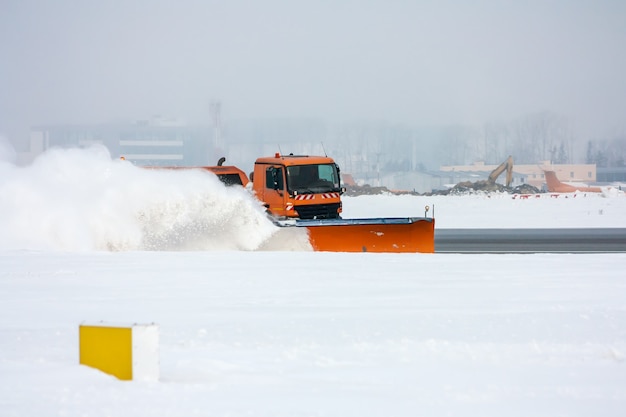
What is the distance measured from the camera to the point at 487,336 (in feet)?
30.6

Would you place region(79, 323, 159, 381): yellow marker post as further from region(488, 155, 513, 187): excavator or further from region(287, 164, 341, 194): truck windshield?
region(488, 155, 513, 187): excavator

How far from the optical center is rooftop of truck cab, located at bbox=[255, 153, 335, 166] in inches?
890

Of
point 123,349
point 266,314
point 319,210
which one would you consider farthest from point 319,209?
point 123,349

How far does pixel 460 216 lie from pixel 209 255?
26.0 meters

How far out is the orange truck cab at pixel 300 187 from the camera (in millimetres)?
22328

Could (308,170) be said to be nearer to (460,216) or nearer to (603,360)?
(603,360)

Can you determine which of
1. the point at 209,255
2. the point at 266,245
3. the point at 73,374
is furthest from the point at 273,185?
the point at 73,374

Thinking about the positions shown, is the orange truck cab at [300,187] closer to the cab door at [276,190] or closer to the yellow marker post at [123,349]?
the cab door at [276,190]

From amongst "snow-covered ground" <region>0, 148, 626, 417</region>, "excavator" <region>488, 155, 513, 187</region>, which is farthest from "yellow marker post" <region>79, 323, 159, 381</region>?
"excavator" <region>488, 155, 513, 187</region>

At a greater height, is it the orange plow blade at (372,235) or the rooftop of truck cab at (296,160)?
the rooftop of truck cab at (296,160)

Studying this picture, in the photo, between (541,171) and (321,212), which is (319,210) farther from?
(541,171)

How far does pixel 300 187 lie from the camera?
73.5 feet

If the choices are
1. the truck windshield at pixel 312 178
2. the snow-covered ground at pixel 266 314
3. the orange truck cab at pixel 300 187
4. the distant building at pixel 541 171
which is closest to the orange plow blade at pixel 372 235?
the snow-covered ground at pixel 266 314

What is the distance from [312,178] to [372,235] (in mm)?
3027
